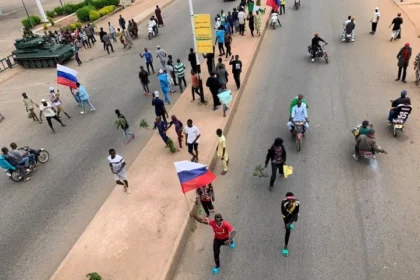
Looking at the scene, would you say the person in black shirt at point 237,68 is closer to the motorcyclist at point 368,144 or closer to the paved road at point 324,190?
the paved road at point 324,190

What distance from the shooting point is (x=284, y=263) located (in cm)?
789

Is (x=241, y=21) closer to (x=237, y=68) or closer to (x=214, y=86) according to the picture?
(x=237, y=68)

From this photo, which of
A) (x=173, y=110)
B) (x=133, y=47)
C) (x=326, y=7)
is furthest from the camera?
(x=326, y=7)

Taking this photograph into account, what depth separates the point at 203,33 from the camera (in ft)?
44.3

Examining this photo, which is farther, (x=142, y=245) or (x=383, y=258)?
(x=142, y=245)

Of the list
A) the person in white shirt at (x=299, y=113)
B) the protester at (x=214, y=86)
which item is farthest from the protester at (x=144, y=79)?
the person in white shirt at (x=299, y=113)

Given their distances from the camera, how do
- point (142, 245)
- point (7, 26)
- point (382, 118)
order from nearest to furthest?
point (142, 245)
point (382, 118)
point (7, 26)

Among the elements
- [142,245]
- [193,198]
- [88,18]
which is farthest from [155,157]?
[88,18]

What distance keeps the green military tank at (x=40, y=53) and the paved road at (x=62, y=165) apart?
36.3 inches

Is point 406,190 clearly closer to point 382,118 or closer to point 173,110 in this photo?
point 382,118

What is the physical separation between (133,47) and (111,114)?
369 inches

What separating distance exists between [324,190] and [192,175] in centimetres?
397

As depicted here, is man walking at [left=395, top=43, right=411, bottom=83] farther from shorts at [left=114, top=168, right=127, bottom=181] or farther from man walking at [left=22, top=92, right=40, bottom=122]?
man walking at [left=22, top=92, right=40, bottom=122]

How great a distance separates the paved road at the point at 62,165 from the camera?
9.31m
